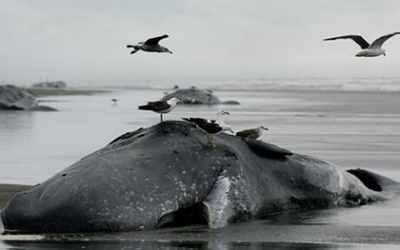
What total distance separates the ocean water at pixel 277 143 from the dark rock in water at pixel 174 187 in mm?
261

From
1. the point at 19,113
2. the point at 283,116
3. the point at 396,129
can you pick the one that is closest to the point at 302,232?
the point at 396,129

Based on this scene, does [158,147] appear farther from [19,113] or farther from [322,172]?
[19,113]

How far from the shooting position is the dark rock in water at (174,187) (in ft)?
31.5

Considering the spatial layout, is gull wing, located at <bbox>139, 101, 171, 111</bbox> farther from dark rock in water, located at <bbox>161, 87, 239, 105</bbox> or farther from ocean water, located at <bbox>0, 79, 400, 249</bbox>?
dark rock in water, located at <bbox>161, 87, 239, 105</bbox>

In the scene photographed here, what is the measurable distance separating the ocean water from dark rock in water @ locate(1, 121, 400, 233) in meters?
0.26

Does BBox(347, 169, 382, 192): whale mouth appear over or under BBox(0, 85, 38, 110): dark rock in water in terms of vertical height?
under

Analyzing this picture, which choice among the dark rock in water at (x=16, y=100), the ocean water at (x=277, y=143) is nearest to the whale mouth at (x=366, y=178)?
the ocean water at (x=277, y=143)

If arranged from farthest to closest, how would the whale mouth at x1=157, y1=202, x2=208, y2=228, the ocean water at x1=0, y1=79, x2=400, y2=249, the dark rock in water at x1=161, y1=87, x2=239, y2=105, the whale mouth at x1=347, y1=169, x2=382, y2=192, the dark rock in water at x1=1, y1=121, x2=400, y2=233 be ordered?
the dark rock in water at x1=161, y1=87, x2=239, y2=105
the whale mouth at x1=347, y1=169, x2=382, y2=192
the whale mouth at x1=157, y1=202, x2=208, y2=228
the dark rock in water at x1=1, y1=121, x2=400, y2=233
the ocean water at x1=0, y1=79, x2=400, y2=249

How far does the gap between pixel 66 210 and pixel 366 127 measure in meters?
17.2

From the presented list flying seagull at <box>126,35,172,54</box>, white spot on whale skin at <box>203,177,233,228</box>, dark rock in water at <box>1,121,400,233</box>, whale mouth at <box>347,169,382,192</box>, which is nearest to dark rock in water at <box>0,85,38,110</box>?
flying seagull at <box>126,35,172,54</box>

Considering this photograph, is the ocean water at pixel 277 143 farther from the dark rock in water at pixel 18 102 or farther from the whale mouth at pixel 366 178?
the dark rock in water at pixel 18 102

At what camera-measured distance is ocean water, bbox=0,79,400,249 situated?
911 cm

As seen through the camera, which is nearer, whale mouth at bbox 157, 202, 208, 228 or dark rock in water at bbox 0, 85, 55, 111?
whale mouth at bbox 157, 202, 208, 228

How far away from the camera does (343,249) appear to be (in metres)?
8.73
